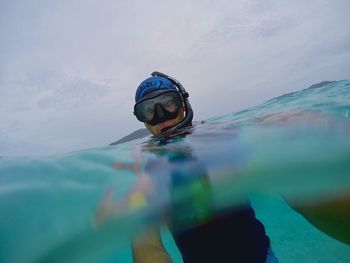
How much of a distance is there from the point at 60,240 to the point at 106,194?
71 centimetres

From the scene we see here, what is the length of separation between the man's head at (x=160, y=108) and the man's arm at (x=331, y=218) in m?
2.63

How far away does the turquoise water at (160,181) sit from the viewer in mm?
3092

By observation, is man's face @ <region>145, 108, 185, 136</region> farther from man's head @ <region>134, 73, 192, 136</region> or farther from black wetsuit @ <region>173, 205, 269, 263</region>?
black wetsuit @ <region>173, 205, 269, 263</region>

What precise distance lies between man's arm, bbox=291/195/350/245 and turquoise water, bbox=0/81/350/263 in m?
0.29

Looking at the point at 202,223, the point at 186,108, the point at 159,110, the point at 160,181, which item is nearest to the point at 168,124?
the point at 159,110

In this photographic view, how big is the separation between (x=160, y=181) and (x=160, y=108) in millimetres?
1592

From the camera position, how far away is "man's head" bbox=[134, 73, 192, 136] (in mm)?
4812

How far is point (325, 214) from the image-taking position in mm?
4035

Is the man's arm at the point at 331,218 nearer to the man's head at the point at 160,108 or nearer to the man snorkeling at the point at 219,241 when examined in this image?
the man snorkeling at the point at 219,241

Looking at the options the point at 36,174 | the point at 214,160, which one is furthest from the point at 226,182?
the point at 36,174

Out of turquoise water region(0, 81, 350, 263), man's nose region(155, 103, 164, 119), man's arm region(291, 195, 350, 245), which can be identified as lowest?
man's arm region(291, 195, 350, 245)

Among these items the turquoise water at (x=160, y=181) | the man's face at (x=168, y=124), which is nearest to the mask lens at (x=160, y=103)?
the man's face at (x=168, y=124)

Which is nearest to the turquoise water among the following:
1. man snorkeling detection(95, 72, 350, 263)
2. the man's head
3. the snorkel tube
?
man snorkeling detection(95, 72, 350, 263)

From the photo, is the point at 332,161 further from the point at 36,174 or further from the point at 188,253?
the point at 36,174
